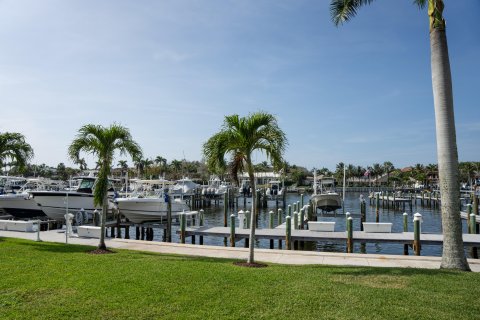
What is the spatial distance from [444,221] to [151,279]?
872 cm

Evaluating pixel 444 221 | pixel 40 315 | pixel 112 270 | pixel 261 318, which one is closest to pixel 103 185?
pixel 112 270

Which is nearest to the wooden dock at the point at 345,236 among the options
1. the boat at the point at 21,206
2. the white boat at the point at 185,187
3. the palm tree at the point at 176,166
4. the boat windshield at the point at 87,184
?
the boat windshield at the point at 87,184

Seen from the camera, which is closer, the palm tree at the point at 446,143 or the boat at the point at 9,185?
the palm tree at the point at 446,143

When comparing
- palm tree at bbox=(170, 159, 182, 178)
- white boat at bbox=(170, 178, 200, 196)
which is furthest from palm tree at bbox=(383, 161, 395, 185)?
white boat at bbox=(170, 178, 200, 196)

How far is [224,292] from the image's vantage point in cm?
824

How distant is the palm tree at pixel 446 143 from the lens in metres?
11.2

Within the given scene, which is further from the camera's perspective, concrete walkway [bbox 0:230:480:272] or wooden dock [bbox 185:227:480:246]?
wooden dock [bbox 185:227:480:246]

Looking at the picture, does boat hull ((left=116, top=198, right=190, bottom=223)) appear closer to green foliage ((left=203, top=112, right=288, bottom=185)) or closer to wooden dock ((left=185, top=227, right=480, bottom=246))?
wooden dock ((left=185, top=227, right=480, bottom=246))

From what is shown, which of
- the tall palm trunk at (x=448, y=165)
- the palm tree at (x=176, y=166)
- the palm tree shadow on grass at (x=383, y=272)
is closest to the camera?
the palm tree shadow on grass at (x=383, y=272)

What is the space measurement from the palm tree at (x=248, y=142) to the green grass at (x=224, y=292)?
3356mm

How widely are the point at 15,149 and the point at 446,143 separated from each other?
19.0m

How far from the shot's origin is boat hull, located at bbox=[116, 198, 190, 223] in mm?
28812

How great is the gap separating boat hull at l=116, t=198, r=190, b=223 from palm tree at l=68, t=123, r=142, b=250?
42.9ft

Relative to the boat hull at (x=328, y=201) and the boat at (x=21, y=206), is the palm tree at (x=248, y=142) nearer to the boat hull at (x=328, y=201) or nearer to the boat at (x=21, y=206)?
the boat at (x=21, y=206)
